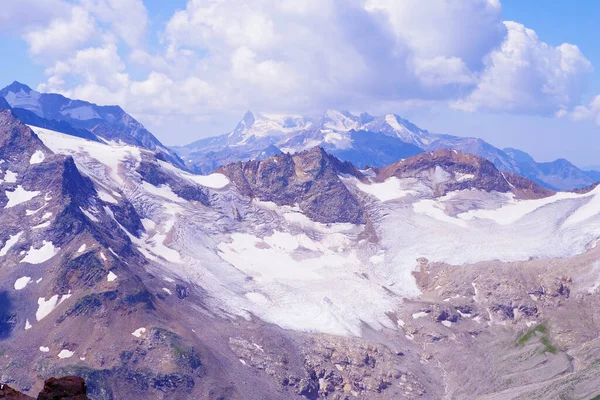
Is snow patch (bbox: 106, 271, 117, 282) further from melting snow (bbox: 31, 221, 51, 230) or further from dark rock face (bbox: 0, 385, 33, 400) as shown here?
dark rock face (bbox: 0, 385, 33, 400)

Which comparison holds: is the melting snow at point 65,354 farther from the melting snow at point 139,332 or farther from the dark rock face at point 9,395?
the dark rock face at point 9,395

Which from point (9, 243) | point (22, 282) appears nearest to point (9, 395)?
point (22, 282)

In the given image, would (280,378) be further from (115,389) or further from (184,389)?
(115,389)

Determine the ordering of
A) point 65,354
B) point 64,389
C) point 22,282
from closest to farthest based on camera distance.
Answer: point 64,389, point 65,354, point 22,282

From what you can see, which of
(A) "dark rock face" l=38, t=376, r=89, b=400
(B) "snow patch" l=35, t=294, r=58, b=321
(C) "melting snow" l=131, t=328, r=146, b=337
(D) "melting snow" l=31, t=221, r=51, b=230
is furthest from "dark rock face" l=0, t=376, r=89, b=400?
(D) "melting snow" l=31, t=221, r=51, b=230

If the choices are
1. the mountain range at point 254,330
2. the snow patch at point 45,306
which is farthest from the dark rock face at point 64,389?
the snow patch at point 45,306

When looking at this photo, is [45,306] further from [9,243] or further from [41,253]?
[9,243]
